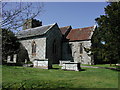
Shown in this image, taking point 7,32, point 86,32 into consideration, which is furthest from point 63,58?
point 7,32

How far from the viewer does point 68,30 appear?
102 feet

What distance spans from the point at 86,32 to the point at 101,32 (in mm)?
9742

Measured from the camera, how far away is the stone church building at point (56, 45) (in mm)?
25625

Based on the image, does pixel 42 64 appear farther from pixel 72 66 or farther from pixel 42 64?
pixel 72 66

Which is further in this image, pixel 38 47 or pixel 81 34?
pixel 81 34

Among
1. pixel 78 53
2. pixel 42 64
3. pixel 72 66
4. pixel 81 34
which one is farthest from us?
pixel 81 34

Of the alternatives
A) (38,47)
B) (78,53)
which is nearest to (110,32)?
(78,53)

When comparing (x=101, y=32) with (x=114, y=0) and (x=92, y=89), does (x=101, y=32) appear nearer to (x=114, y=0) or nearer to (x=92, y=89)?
(x=114, y=0)

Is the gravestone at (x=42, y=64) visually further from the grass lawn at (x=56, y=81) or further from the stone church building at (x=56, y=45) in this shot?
the stone church building at (x=56, y=45)

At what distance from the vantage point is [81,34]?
27172 mm

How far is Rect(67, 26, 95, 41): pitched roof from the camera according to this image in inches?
1014

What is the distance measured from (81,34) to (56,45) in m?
5.42

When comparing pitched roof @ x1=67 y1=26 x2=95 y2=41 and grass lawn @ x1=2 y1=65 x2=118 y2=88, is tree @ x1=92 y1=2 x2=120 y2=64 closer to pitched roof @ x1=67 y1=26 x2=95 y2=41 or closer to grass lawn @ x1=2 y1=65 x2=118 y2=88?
grass lawn @ x1=2 y1=65 x2=118 y2=88

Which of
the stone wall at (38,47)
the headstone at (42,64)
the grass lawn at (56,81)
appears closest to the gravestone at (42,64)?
the headstone at (42,64)
